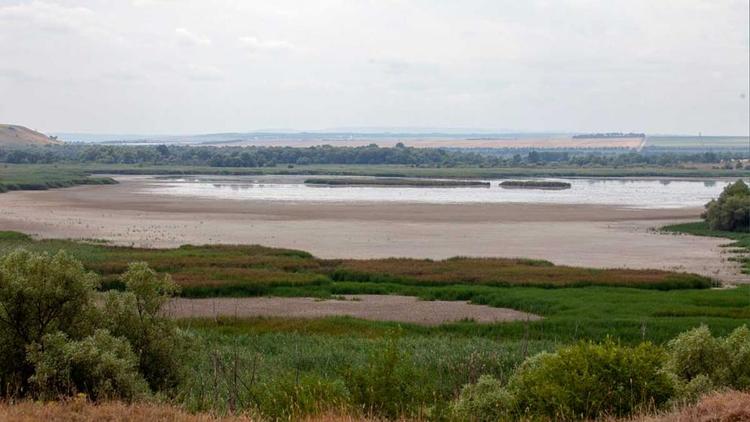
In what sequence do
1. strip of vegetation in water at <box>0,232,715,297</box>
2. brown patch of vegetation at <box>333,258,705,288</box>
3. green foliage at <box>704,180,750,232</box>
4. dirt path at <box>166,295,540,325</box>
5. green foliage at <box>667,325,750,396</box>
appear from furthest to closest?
green foliage at <box>704,180,750,232</box>, brown patch of vegetation at <box>333,258,705,288</box>, strip of vegetation in water at <box>0,232,715,297</box>, dirt path at <box>166,295,540,325</box>, green foliage at <box>667,325,750,396</box>

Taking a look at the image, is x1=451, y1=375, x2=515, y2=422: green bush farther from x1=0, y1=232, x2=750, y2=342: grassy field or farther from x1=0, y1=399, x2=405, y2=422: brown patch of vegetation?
x1=0, y1=232, x2=750, y2=342: grassy field

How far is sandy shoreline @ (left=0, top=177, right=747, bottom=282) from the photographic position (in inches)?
1945

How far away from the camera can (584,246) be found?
174 feet

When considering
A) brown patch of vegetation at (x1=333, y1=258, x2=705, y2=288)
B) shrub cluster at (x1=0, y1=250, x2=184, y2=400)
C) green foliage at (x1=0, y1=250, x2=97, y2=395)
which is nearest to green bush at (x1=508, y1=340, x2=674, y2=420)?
shrub cluster at (x1=0, y1=250, x2=184, y2=400)

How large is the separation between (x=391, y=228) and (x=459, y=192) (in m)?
41.3

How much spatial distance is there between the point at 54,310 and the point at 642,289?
90.5ft

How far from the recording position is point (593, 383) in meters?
13.6

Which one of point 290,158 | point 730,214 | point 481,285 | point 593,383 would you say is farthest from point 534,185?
point 593,383

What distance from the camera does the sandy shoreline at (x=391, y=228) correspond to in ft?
162

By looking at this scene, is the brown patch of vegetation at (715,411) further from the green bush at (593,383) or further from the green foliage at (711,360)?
the green foliage at (711,360)

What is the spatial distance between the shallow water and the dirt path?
51652 mm

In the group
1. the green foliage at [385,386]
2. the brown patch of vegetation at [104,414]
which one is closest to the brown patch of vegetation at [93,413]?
the brown patch of vegetation at [104,414]

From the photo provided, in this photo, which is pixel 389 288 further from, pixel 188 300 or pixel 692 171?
pixel 692 171

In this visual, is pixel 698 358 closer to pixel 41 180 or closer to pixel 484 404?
pixel 484 404
